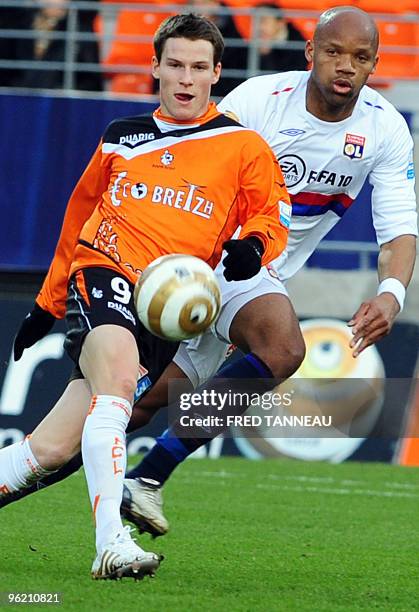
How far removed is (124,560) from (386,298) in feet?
5.81

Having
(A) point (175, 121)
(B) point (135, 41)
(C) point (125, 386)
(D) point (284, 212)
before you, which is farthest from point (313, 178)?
(B) point (135, 41)

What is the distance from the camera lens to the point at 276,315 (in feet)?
19.6

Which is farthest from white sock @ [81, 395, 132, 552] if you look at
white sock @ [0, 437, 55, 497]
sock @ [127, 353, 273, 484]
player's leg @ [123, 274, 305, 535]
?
sock @ [127, 353, 273, 484]

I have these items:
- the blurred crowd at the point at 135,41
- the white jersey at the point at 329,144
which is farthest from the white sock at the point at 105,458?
the blurred crowd at the point at 135,41

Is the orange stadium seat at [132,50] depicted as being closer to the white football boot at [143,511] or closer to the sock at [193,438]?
the sock at [193,438]

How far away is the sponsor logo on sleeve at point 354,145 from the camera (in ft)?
21.3

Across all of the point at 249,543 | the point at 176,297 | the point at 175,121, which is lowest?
the point at 249,543

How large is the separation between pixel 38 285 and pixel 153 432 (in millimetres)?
1724

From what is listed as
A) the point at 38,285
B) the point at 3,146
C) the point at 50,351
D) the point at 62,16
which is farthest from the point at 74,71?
the point at 50,351

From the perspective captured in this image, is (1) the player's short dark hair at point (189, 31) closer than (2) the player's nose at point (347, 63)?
Yes

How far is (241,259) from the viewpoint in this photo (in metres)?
5.18

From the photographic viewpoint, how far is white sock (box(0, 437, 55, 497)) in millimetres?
5293

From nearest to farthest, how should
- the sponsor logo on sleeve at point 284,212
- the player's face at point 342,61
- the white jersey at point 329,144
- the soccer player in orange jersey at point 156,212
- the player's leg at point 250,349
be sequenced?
the soccer player in orange jersey at point 156,212, the sponsor logo on sleeve at point 284,212, the player's leg at point 250,349, the player's face at point 342,61, the white jersey at point 329,144

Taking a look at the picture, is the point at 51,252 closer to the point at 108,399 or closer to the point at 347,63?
the point at 347,63
